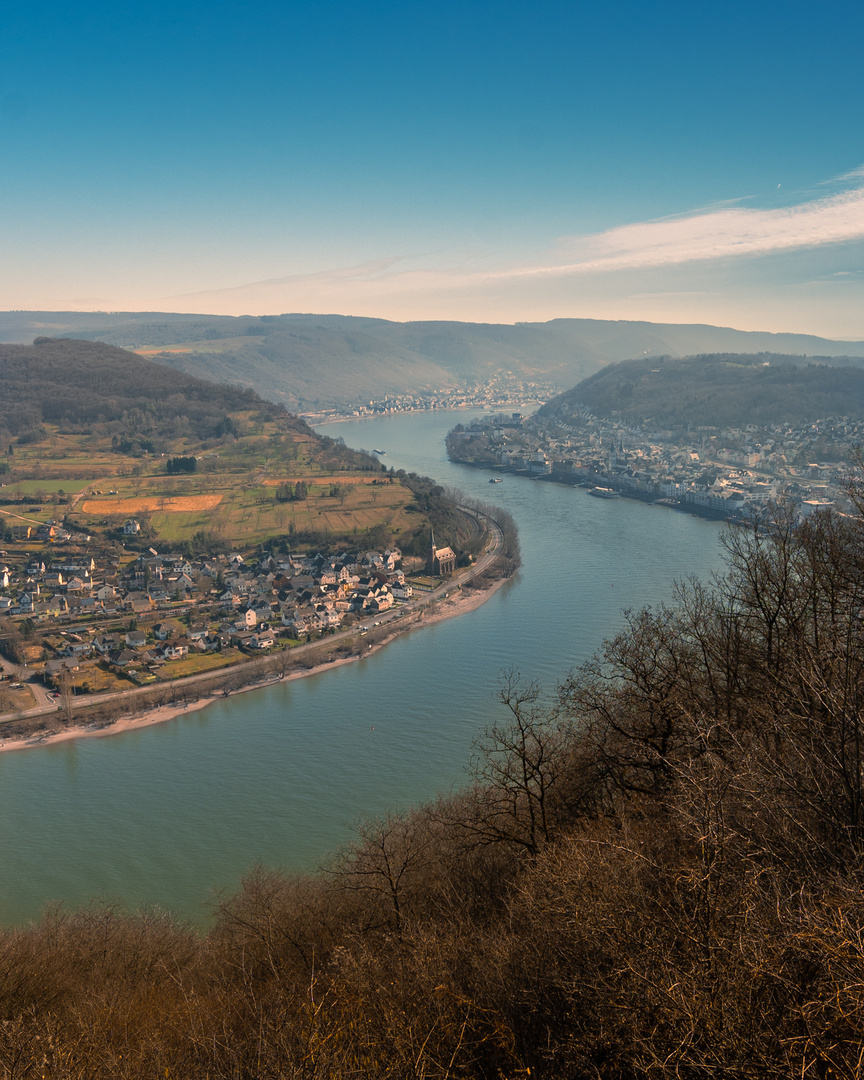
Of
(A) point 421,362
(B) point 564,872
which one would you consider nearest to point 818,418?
(B) point 564,872

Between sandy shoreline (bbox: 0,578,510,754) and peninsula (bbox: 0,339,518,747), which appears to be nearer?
sandy shoreline (bbox: 0,578,510,754)

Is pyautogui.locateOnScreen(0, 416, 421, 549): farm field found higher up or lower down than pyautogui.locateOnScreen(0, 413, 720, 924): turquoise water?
higher up

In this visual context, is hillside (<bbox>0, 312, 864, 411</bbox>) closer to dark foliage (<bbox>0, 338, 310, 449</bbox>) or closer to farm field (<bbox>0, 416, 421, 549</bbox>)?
dark foliage (<bbox>0, 338, 310, 449</bbox>)

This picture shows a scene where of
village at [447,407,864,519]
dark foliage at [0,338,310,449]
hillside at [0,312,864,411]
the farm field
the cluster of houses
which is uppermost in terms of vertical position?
hillside at [0,312,864,411]

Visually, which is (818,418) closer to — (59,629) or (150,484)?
(150,484)

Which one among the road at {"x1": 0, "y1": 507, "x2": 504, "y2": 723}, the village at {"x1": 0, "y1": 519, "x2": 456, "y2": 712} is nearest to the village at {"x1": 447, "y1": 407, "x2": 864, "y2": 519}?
the road at {"x1": 0, "y1": 507, "x2": 504, "y2": 723}

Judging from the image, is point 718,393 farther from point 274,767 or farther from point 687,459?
point 274,767

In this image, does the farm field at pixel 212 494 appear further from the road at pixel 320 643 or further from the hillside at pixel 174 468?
the road at pixel 320 643

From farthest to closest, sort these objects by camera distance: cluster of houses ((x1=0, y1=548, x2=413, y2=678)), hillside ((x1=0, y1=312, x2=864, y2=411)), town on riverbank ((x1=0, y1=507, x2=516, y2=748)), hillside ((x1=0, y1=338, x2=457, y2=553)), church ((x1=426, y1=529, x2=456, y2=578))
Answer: hillside ((x1=0, y1=312, x2=864, y2=411)) < hillside ((x1=0, y1=338, x2=457, y2=553)) < church ((x1=426, y1=529, x2=456, y2=578)) < cluster of houses ((x1=0, y1=548, x2=413, y2=678)) < town on riverbank ((x1=0, y1=507, x2=516, y2=748))
